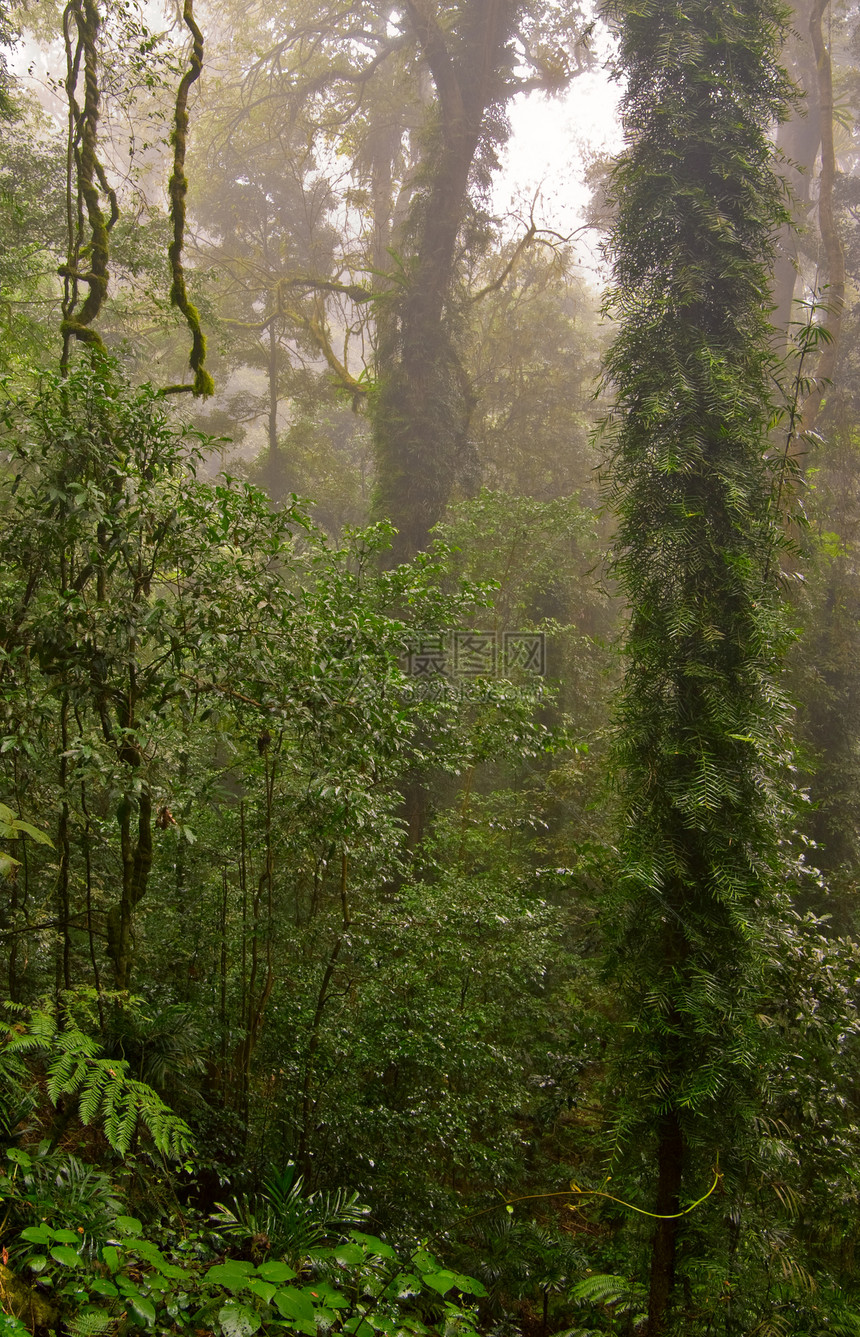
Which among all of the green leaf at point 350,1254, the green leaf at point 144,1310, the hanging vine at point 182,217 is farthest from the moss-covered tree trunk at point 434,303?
the green leaf at point 144,1310

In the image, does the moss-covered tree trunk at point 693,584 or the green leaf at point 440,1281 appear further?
the moss-covered tree trunk at point 693,584

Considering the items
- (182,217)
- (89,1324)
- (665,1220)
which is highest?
(182,217)

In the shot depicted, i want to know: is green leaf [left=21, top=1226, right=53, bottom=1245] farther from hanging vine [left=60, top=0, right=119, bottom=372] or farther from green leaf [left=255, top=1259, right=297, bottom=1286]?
hanging vine [left=60, top=0, right=119, bottom=372]

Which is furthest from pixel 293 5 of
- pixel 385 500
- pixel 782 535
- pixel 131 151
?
pixel 782 535

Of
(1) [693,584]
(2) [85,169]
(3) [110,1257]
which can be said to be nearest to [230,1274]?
(3) [110,1257]

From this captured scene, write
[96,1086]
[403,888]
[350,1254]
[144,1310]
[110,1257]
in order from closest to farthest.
Answer: 1. [144,1310]
2. [110,1257]
3. [350,1254]
4. [96,1086]
5. [403,888]

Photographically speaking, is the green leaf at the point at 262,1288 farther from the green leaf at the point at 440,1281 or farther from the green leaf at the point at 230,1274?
the green leaf at the point at 440,1281

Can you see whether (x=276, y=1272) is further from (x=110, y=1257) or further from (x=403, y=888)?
(x=403, y=888)

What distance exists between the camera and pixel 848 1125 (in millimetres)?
4957

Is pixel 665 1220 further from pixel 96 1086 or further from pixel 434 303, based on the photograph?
pixel 434 303

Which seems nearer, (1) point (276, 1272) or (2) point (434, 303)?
(1) point (276, 1272)

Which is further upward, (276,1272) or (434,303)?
(434,303)

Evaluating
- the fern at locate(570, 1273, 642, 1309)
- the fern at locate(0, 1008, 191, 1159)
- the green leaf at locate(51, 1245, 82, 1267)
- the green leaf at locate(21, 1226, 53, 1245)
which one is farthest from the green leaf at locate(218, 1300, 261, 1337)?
the fern at locate(570, 1273, 642, 1309)

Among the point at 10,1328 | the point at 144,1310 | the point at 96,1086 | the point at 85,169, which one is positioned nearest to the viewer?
the point at 10,1328
